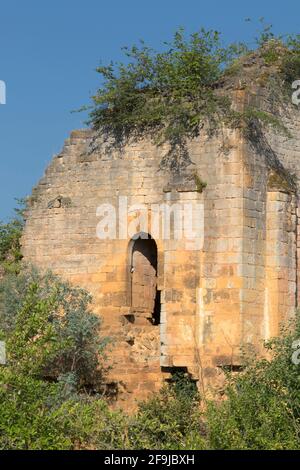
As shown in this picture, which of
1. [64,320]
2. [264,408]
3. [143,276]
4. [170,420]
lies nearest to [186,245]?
[143,276]

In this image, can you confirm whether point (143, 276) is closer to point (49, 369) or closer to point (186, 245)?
point (186, 245)

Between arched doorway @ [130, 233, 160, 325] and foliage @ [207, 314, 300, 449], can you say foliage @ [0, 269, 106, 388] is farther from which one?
foliage @ [207, 314, 300, 449]

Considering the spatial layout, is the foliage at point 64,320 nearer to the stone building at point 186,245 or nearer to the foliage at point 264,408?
the stone building at point 186,245

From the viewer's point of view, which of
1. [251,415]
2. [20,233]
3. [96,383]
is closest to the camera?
[251,415]

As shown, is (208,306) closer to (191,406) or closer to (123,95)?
(191,406)

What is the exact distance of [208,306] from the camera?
2434 centimetres

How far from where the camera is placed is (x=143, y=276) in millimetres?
25859

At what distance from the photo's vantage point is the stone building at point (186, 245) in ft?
79.7

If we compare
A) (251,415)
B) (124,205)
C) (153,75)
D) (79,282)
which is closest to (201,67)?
(153,75)

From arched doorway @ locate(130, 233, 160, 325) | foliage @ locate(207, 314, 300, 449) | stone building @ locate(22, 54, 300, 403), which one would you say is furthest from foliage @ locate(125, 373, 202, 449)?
arched doorway @ locate(130, 233, 160, 325)

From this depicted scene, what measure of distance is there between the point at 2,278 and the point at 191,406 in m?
5.04

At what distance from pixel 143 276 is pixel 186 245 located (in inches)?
62.9

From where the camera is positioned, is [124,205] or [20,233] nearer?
[124,205]

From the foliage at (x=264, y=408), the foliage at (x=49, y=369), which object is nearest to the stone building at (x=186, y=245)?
the foliage at (x=49, y=369)
